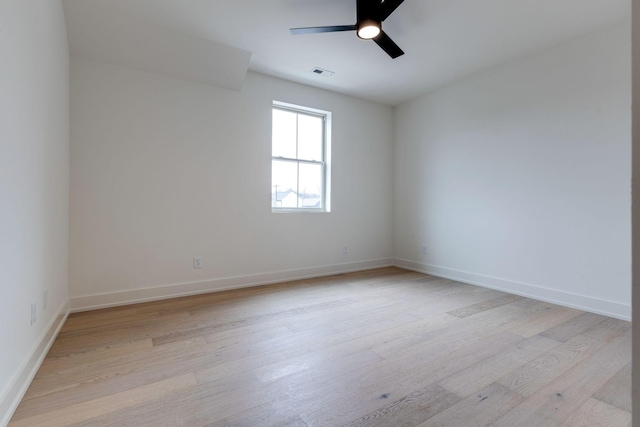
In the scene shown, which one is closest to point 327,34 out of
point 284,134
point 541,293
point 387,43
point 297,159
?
point 387,43

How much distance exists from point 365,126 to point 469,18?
6.87 feet

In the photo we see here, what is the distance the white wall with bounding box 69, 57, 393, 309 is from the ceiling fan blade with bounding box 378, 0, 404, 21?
186 centimetres

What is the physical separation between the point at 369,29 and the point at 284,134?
191 cm

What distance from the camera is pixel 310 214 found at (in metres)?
3.94

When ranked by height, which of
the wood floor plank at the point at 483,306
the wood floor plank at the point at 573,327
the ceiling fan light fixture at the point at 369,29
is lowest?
the wood floor plank at the point at 573,327

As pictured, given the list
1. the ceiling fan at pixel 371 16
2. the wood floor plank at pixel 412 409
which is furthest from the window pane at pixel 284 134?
the wood floor plank at pixel 412 409

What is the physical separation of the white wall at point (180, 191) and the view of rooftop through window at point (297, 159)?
7.0 inches

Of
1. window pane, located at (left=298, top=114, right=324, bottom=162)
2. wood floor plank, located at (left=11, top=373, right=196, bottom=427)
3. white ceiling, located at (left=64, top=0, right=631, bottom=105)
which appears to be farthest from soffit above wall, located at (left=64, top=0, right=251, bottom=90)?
wood floor plank, located at (left=11, top=373, right=196, bottom=427)

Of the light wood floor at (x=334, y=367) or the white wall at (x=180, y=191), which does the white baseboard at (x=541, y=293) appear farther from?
the white wall at (x=180, y=191)

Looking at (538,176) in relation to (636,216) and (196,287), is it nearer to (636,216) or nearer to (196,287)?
(636,216)

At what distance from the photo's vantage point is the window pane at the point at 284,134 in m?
3.77

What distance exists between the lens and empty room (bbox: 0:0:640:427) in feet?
4.72

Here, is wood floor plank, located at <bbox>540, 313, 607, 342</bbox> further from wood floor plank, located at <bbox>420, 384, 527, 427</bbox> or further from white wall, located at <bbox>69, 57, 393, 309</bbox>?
white wall, located at <bbox>69, 57, 393, 309</bbox>

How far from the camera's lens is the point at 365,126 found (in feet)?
14.6
